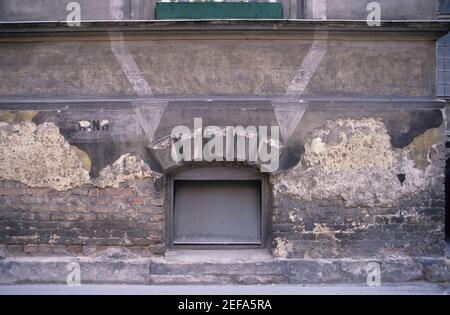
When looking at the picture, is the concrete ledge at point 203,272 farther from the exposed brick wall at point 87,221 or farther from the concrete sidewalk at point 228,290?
the exposed brick wall at point 87,221

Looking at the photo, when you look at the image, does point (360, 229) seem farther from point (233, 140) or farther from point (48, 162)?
point (48, 162)

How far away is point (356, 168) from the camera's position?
473cm

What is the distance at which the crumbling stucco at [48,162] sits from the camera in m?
4.70

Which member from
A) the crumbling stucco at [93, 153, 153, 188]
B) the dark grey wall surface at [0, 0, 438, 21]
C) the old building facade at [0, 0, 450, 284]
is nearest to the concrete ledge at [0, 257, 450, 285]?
the old building facade at [0, 0, 450, 284]

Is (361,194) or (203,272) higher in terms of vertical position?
(361,194)

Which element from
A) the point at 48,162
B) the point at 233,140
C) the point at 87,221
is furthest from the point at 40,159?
the point at 233,140

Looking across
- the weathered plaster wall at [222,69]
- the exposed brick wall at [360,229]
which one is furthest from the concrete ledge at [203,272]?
the weathered plaster wall at [222,69]

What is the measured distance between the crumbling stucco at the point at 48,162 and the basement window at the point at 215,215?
0.58 meters

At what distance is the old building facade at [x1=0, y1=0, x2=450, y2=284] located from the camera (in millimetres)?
4668

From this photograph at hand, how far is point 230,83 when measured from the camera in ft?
15.7

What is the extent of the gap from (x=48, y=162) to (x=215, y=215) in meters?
2.01

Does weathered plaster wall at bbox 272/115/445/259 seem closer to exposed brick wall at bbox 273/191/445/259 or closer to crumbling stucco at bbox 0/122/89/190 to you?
exposed brick wall at bbox 273/191/445/259

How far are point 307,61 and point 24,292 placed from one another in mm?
4024
